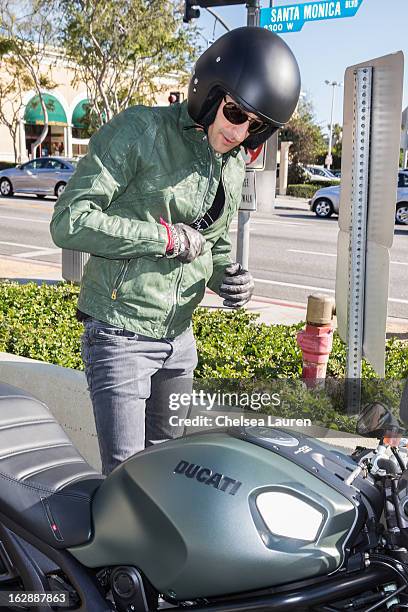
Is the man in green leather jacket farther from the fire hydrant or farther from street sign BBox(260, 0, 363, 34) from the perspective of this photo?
street sign BBox(260, 0, 363, 34)

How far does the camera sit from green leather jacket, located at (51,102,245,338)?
222cm

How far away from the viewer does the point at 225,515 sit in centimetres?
161

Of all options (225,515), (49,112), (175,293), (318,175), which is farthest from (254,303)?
(49,112)

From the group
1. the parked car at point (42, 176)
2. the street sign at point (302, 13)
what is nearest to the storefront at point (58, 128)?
the parked car at point (42, 176)

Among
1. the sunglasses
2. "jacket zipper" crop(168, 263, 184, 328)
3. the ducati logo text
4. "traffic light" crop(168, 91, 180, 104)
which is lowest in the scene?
the ducati logo text

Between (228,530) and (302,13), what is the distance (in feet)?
15.3

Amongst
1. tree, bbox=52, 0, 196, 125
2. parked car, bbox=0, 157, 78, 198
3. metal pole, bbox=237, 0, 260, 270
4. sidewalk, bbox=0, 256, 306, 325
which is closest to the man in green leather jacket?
metal pole, bbox=237, 0, 260, 270

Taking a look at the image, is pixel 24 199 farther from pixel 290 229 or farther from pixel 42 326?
pixel 42 326

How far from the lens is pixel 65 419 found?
3.86 m

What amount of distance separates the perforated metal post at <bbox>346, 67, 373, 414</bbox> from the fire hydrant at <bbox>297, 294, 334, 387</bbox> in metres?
0.39

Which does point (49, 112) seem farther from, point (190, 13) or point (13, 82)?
point (190, 13)

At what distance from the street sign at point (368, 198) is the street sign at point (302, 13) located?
5.40 ft

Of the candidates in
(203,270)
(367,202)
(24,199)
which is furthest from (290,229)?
(203,270)

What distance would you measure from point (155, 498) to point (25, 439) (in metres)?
0.65
